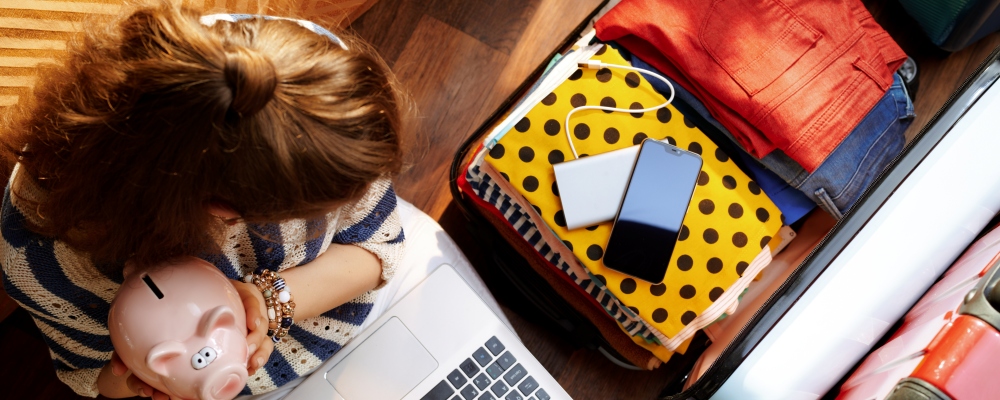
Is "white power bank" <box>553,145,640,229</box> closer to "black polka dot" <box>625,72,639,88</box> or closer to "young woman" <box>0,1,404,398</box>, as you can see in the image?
"black polka dot" <box>625,72,639,88</box>

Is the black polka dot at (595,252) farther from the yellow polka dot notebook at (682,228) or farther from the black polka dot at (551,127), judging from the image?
the black polka dot at (551,127)

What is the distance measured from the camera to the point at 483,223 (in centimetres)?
94

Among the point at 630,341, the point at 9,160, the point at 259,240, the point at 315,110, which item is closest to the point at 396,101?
the point at 315,110

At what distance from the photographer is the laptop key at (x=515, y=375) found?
2.51 ft

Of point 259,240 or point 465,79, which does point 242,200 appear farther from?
point 465,79

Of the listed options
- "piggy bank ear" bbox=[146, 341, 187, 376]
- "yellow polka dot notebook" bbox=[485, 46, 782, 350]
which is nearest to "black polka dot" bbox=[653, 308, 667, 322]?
"yellow polka dot notebook" bbox=[485, 46, 782, 350]

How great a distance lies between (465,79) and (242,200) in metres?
0.68

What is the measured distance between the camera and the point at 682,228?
0.78 meters

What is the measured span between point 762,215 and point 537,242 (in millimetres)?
286

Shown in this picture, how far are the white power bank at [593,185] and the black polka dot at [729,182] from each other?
119 millimetres

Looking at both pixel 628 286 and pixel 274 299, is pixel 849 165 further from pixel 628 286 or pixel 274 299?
pixel 274 299

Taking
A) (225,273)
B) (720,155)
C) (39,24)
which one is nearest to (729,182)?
(720,155)

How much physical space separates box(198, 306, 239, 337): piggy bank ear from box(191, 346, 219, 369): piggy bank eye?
12 mm

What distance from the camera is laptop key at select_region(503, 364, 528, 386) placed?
766 mm
